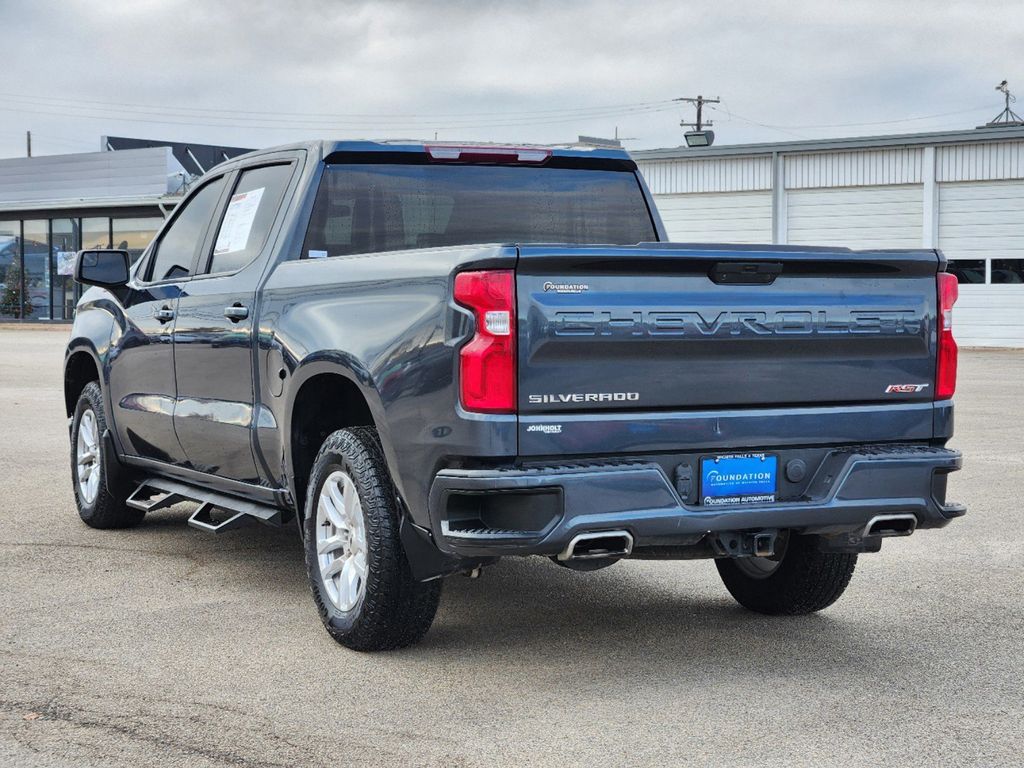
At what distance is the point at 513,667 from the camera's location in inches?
198

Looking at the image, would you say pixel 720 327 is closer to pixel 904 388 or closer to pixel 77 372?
pixel 904 388

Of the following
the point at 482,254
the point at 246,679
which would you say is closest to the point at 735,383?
the point at 482,254

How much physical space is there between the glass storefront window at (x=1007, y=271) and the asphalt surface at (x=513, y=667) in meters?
27.2

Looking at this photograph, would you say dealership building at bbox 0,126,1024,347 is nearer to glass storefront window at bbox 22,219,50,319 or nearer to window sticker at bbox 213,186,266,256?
glass storefront window at bbox 22,219,50,319

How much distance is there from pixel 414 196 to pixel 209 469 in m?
1.64

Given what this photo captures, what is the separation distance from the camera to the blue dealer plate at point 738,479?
4668 mm

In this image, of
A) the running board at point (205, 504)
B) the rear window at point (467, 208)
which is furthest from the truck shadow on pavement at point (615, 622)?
the rear window at point (467, 208)

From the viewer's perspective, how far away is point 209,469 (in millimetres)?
6574

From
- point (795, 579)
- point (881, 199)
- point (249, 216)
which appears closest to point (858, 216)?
point (881, 199)

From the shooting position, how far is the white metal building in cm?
3306

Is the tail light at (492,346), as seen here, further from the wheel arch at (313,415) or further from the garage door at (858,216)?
the garage door at (858,216)

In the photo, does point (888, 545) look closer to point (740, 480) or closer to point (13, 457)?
point (740, 480)

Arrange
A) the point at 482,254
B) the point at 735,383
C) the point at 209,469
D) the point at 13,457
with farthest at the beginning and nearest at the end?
the point at 13,457, the point at 209,469, the point at 735,383, the point at 482,254

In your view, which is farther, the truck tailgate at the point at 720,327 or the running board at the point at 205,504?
the running board at the point at 205,504
